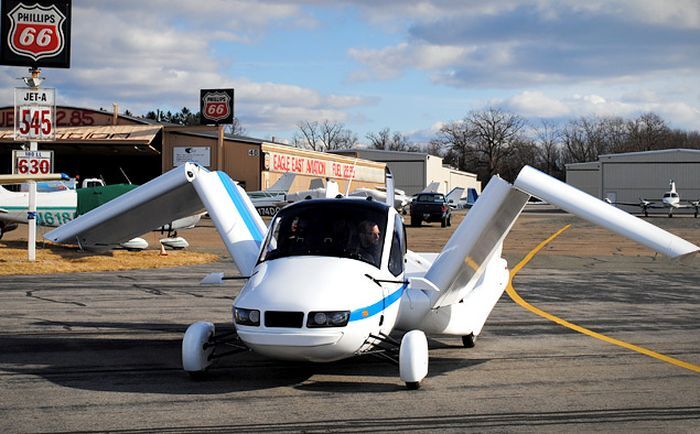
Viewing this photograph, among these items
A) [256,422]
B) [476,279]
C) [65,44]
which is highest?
[65,44]

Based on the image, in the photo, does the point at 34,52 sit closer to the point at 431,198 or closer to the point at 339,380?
the point at 339,380

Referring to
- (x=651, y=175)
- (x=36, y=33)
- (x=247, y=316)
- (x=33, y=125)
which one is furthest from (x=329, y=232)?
(x=651, y=175)

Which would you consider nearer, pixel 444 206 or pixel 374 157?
pixel 444 206

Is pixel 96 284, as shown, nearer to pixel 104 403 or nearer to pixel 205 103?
pixel 104 403

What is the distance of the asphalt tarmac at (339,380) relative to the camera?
22.7ft

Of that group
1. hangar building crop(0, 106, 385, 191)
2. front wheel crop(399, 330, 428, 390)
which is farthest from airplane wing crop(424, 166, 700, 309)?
hangar building crop(0, 106, 385, 191)

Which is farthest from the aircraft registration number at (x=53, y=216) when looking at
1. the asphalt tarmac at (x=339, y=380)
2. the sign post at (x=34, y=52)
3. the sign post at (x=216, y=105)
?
the sign post at (x=216, y=105)

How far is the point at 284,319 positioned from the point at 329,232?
157cm

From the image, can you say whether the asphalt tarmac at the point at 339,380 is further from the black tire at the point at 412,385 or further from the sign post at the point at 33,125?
the sign post at the point at 33,125

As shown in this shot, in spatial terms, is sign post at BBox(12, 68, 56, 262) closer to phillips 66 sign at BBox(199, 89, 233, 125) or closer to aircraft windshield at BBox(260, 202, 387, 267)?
aircraft windshield at BBox(260, 202, 387, 267)

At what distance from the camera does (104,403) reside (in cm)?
747

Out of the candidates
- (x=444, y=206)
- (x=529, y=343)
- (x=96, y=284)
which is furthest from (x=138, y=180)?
(x=529, y=343)

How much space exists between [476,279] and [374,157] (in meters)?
91.7

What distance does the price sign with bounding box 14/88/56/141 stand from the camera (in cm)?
2202
